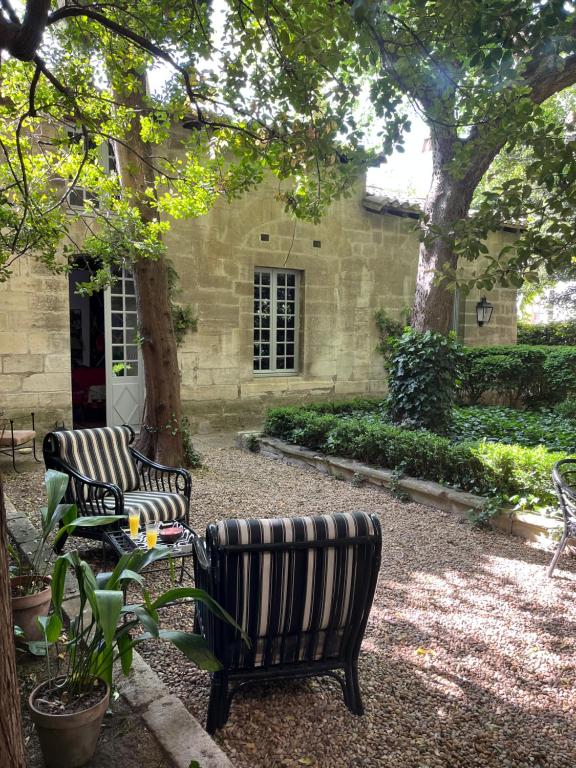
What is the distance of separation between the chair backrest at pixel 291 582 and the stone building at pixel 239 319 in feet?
19.9

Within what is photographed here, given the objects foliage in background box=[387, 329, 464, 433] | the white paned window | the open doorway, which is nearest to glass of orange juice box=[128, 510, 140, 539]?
foliage in background box=[387, 329, 464, 433]

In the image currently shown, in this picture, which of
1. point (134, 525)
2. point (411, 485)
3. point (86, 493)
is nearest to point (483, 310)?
point (411, 485)

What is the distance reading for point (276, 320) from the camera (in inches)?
404

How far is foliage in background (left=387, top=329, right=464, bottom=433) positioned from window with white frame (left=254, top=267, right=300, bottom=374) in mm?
3037

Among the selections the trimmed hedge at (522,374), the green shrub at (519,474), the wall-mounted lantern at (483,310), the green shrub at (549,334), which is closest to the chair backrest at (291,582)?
the green shrub at (519,474)

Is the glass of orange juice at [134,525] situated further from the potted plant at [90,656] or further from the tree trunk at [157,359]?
the tree trunk at [157,359]

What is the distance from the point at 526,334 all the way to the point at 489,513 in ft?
43.0

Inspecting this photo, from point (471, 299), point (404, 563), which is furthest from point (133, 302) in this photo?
point (471, 299)

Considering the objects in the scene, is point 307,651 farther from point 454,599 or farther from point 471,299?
point 471,299

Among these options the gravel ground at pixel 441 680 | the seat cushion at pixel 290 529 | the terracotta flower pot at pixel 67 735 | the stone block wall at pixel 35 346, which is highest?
the stone block wall at pixel 35 346

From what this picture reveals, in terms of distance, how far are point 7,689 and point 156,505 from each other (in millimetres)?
2712

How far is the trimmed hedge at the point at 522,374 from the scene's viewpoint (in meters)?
11.0

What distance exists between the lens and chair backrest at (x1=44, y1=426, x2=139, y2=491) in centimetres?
443

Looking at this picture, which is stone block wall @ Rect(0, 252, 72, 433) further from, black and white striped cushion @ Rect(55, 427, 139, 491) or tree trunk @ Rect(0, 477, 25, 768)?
tree trunk @ Rect(0, 477, 25, 768)
